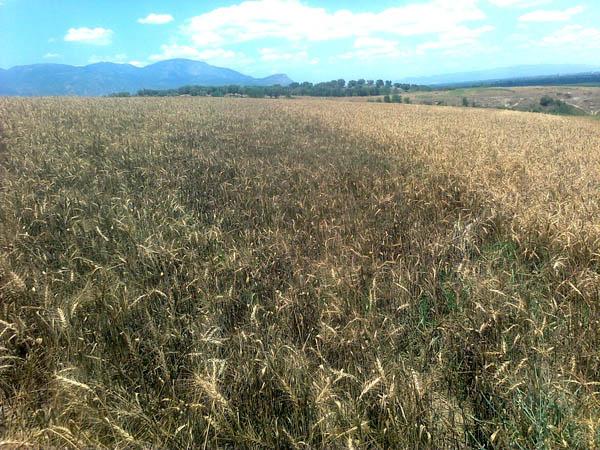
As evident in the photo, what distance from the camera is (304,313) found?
329 cm

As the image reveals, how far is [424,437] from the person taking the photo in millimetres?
2053

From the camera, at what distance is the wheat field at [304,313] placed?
7.11 ft

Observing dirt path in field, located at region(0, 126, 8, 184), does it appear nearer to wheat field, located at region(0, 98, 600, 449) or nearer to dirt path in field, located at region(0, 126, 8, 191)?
dirt path in field, located at region(0, 126, 8, 191)

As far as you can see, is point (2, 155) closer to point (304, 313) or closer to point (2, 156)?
point (2, 156)

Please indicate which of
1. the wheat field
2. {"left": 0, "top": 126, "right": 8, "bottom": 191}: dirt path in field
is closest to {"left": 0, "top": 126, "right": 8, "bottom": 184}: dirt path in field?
{"left": 0, "top": 126, "right": 8, "bottom": 191}: dirt path in field

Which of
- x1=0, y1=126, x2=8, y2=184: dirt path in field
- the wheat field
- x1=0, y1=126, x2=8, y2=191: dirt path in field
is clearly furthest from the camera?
x1=0, y1=126, x2=8, y2=184: dirt path in field

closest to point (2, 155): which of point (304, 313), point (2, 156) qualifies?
point (2, 156)

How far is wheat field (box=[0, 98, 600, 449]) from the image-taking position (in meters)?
2.17

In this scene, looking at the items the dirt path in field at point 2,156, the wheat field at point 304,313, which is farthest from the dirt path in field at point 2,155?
the wheat field at point 304,313

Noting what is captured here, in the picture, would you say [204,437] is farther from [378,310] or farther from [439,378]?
[378,310]

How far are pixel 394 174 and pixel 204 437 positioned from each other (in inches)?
247

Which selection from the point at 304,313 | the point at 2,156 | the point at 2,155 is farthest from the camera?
the point at 2,155

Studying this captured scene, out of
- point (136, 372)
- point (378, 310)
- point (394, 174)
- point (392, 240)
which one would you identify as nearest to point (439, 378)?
point (378, 310)

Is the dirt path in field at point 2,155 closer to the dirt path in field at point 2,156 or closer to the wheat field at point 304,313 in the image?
the dirt path in field at point 2,156
